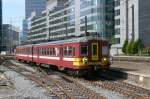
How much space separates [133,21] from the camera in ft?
364

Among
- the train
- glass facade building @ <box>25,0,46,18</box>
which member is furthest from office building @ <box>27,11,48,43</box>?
the train

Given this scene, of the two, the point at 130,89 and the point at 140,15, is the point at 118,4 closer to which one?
the point at 140,15

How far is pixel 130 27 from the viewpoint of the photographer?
11250cm

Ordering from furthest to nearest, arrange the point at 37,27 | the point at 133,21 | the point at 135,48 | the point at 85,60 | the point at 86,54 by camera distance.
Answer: the point at 37,27 < the point at 133,21 < the point at 135,48 < the point at 86,54 < the point at 85,60

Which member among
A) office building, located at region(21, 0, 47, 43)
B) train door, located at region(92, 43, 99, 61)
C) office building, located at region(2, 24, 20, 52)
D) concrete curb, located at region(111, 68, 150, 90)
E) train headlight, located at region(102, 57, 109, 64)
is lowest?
concrete curb, located at region(111, 68, 150, 90)

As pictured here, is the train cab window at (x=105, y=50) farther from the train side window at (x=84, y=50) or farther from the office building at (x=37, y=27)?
the office building at (x=37, y=27)

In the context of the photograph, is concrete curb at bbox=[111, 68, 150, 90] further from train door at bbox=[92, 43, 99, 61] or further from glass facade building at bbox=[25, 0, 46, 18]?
glass facade building at bbox=[25, 0, 46, 18]

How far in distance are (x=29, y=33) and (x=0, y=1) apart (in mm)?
30970

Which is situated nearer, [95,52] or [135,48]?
[95,52]

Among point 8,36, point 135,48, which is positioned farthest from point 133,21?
point 8,36

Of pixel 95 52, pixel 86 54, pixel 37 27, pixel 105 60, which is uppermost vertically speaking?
pixel 37 27

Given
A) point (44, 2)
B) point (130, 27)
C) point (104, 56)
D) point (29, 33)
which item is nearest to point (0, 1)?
point (29, 33)

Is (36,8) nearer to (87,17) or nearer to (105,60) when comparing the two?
(87,17)

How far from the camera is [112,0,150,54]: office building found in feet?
354
